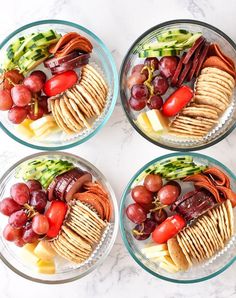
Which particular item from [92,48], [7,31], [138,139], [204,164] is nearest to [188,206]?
[204,164]

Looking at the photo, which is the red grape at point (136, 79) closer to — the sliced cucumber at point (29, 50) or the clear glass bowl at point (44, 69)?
the clear glass bowl at point (44, 69)

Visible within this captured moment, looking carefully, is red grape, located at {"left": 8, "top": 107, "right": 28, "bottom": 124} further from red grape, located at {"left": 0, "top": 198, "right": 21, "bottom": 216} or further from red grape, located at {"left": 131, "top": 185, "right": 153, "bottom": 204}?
red grape, located at {"left": 131, "top": 185, "right": 153, "bottom": 204}

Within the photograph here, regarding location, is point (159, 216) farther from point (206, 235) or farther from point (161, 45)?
point (161, 45)

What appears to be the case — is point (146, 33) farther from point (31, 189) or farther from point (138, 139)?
point (31, 189)

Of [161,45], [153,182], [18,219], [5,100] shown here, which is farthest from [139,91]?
[18,219]

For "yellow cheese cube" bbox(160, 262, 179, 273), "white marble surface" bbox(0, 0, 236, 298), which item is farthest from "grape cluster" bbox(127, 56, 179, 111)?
"yellow cheese cube" bbox(160, 262, 179, 273)
